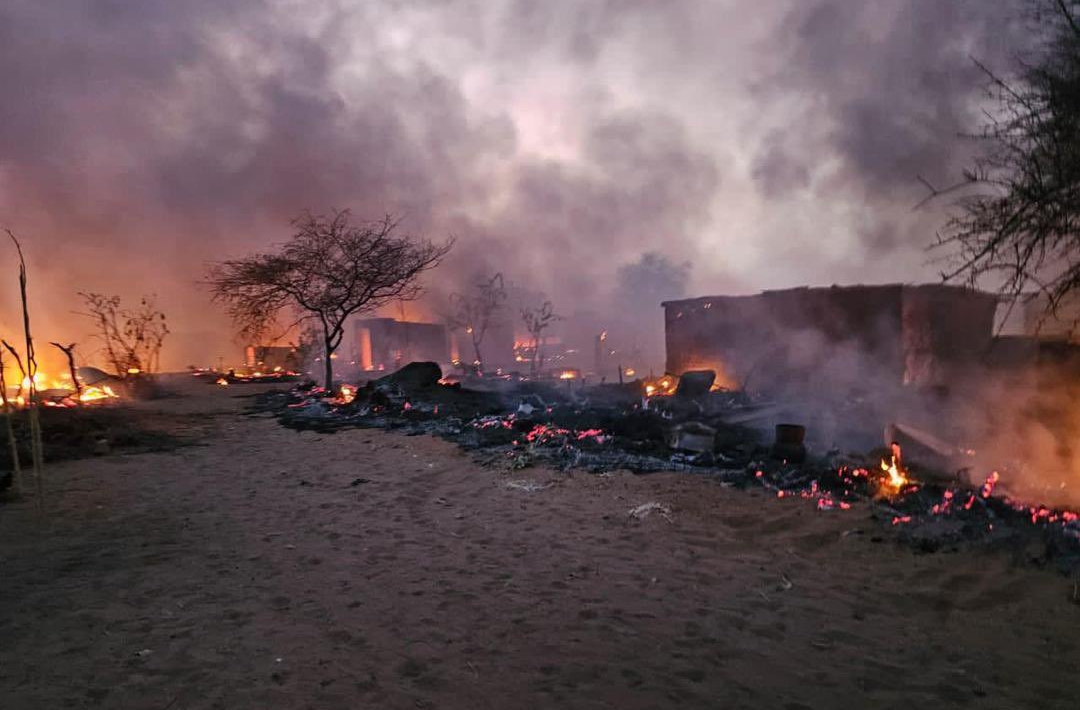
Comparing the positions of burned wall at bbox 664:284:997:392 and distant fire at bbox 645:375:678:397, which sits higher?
burned wall at bbox 664:284:997:392

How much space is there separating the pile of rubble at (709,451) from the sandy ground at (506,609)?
1.92 feet

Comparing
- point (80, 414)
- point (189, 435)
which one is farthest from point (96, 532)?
point (80, 414)

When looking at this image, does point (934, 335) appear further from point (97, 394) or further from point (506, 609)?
point (97, 394)

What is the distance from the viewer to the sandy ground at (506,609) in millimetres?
2861

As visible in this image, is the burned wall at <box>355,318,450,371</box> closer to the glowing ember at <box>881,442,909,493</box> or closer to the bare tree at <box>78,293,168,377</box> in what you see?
the bare tree at <box>78,293,168,377</box>

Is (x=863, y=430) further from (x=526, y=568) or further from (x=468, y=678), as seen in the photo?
(x=468, y=678)

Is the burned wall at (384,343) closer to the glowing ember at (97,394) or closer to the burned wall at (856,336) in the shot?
the glowing ember at (97,394)

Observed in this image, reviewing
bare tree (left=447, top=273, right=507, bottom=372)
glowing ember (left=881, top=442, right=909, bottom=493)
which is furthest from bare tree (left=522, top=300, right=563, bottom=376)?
glowing ember (left=881, top=442, right=909, bottom=493)

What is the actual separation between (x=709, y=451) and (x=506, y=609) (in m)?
6.16

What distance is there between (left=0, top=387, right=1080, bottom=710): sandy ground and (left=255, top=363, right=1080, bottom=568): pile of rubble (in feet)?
1.92

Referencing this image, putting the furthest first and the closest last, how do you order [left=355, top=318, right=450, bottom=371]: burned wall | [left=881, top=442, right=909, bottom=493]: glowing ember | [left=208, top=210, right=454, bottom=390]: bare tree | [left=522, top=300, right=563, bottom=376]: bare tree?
[left=355, top=318, right=450, bottom=371]: burned wall < [left=522, top=300, right=563, bottom=376]: bare tree < [left=208, top=210, right=454, bottom=390]: bare tree < [left=881, top=442, right=909, bottom=493]: glowing ember

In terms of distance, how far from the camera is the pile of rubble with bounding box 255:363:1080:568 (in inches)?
221

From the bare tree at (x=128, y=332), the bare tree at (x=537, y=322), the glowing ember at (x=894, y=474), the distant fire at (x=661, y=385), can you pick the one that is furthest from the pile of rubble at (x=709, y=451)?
the bare tree at (x=537, y=322)

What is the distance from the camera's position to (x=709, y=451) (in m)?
9.17
